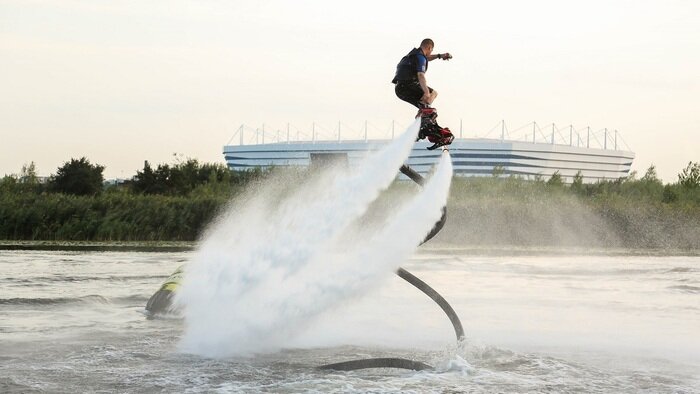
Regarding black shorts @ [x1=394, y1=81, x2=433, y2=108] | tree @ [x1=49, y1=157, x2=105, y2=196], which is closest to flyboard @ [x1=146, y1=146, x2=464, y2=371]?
black shorts @ [x1=394, y1=81, x2=433, y2=108]

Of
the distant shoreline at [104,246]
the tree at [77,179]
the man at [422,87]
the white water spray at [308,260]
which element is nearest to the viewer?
the man at [422,87]

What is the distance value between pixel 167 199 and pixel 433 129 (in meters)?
44.2

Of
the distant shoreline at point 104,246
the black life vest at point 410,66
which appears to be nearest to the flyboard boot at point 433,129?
→ the black life vest at point 410,66

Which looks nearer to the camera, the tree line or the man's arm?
the man's arm

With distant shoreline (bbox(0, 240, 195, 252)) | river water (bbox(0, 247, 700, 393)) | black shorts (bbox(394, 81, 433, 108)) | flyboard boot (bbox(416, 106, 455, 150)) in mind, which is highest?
black shorts (bbox(394, 81, 433, 108))

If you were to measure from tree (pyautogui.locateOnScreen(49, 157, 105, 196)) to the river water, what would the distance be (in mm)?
44542

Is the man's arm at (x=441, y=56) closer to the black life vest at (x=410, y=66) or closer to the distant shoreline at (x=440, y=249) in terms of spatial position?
the black life vest at (x=410, y=66)

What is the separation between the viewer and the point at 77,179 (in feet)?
266

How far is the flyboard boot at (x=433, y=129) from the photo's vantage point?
17578 mm

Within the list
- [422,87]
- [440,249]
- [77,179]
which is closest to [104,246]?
[440,249]

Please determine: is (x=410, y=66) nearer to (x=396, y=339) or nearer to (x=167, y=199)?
(x=396, y=339)

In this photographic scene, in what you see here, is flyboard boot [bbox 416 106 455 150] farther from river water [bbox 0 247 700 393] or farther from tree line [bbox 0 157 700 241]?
tree line [bbox 0 157 700 241]

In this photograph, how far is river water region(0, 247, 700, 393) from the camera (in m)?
16.6

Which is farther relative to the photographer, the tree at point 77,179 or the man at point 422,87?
the tree at point 77,179
